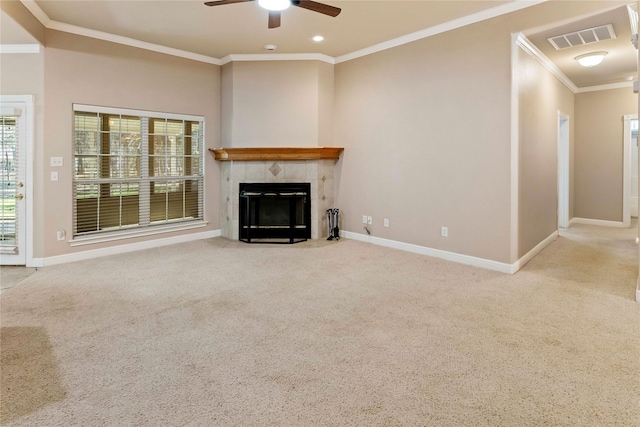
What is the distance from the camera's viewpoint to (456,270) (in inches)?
161

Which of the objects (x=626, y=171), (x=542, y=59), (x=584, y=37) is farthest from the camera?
(x=626, y=171)

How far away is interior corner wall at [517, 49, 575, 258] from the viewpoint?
13.7ft

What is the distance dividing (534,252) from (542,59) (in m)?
2.54

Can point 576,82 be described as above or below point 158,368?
above

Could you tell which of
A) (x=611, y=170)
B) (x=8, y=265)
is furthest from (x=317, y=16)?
(x=611, y=170)

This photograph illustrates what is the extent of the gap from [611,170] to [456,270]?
5.00m

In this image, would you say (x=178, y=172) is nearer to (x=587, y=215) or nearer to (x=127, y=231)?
(x=127, y=231)

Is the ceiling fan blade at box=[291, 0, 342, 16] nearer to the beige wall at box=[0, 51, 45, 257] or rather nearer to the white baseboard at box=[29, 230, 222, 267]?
the beige wall at box=[0, 51, 45, 257]

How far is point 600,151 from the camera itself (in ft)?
22.6

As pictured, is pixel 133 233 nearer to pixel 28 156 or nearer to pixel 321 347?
pixel 28 156

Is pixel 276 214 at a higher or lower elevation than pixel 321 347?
higher

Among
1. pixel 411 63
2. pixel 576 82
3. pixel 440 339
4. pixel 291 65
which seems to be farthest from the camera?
pixel 576 82

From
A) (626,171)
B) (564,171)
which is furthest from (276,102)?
(626,171)

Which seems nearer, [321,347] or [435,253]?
[321,347]
